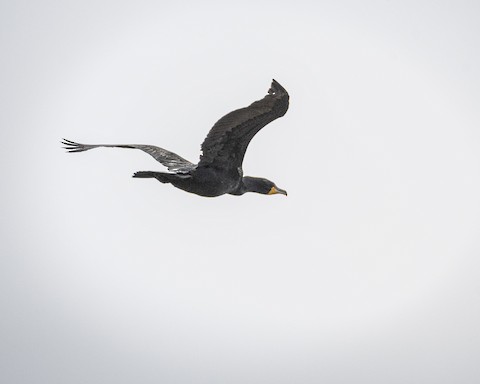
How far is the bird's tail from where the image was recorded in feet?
61.7

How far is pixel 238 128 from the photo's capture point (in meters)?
19.8

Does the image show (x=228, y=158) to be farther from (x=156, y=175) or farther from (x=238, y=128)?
(x=156, y=175)

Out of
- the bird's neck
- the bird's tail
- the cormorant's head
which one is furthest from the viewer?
the cormorant's head

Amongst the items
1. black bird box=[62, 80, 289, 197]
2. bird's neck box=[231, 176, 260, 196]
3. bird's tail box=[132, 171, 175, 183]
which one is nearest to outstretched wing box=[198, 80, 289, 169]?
black bird box=[62, 80, 289, 197]

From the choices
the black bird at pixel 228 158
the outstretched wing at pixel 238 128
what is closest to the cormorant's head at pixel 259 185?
the black bird at pixel 228 158

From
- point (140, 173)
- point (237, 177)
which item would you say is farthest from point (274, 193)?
point (140, 173)

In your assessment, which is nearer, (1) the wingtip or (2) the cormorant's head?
(1) the wingtip

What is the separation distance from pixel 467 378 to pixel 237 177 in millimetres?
179730

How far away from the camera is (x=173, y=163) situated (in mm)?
21578

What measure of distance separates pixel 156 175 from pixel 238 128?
1.93 meters

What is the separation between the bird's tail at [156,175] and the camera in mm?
18797

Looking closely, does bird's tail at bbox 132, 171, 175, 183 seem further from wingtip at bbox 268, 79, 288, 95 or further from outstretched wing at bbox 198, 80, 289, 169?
wingtip at bbox 268, 79, 288, 95

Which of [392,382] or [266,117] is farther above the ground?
[392,382]

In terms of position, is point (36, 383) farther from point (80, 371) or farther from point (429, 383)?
point (429, 383)
